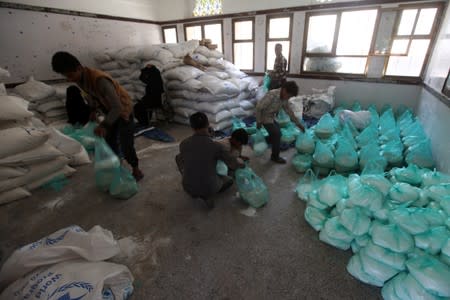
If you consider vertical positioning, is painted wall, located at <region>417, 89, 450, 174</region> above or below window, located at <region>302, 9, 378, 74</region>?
below

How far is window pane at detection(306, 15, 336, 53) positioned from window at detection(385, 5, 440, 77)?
3.28 feet

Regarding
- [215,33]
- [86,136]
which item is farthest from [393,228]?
[215,33]

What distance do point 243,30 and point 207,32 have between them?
1.02 metres

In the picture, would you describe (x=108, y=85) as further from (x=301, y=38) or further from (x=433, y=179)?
(x=301, y=38)

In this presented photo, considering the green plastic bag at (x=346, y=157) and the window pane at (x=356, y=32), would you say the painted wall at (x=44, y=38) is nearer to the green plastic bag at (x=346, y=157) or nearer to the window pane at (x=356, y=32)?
the window pane at (x=356, y=32)

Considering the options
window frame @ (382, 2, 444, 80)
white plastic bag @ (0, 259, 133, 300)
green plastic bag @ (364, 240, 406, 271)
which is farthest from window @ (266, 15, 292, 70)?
white plastic bag @ (0, 259, 133, 300)

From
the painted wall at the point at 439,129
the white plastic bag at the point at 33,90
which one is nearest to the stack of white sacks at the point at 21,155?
the white plastic bag at the point at 33,90

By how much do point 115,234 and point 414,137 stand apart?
3.13m

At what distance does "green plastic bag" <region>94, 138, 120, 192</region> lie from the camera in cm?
198

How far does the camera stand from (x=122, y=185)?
2061mm

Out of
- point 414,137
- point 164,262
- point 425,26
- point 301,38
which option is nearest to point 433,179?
point 414,137

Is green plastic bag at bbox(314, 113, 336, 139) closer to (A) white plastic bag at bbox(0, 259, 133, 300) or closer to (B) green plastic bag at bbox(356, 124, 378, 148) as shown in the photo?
(B) green plastic bag at bbox(356, 124, 378, 148)

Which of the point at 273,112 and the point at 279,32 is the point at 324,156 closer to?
the point at 273,112

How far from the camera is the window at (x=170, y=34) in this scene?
607 cm
